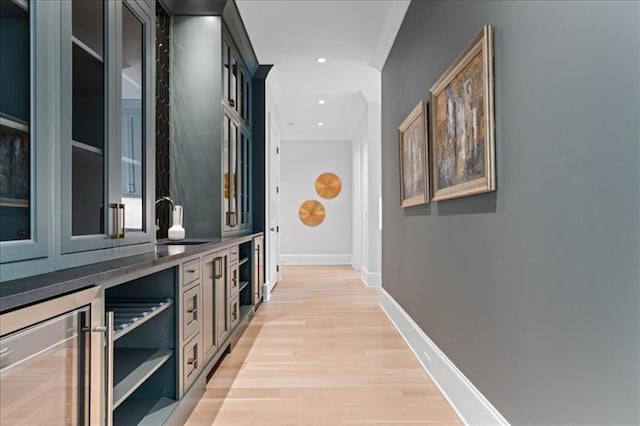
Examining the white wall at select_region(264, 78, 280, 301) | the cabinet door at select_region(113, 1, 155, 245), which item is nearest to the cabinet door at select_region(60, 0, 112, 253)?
the cabinet door at select_region(113, 1, 155, 245)

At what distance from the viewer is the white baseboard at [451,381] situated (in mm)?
1796

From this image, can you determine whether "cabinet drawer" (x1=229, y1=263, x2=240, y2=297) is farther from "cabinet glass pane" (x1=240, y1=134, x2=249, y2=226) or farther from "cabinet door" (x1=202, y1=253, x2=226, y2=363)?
"cabinet glass pane" (x1=240, y1=134, x2=249, y2=226)

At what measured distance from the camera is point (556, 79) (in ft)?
4.11

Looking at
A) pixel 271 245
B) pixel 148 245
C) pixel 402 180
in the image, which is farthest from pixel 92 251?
pixel 271 245

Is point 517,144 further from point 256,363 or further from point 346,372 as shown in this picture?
point 256,363

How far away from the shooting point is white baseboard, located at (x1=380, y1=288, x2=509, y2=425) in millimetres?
1796

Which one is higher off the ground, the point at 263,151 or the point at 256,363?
the point at 263,151

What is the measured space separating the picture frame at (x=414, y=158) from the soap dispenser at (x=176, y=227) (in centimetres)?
171

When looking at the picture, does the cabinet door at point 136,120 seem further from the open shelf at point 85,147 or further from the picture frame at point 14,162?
the picture frame at point 14,162

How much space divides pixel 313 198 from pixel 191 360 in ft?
23.0

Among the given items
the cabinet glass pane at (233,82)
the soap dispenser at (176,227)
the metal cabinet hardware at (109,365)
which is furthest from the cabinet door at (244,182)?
the metal cabinet hardware at (109,365)

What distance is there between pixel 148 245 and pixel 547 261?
170cm

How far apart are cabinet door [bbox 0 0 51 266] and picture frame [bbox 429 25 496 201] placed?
157 cm

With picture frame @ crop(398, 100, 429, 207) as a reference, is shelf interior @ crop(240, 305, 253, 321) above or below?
below
